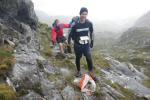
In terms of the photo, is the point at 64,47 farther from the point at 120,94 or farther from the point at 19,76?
the point at 19,76

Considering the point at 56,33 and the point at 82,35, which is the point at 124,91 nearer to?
the point at 82,35

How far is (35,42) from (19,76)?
1367 centimetres

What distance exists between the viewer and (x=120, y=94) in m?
22.5

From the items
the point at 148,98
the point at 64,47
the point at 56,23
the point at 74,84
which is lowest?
the point at 148,98


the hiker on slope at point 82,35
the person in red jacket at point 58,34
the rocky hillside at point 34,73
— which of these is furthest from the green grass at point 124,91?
the person in red jacket at point 58,34

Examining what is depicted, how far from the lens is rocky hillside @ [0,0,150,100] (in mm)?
17500

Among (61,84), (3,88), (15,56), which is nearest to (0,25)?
(15,56)

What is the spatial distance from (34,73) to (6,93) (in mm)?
3307

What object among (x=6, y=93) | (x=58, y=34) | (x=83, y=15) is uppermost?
(x=83, y=15)

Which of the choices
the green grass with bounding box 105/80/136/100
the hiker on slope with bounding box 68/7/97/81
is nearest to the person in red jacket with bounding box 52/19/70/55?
the green grass with bounding box 105/80/136/100

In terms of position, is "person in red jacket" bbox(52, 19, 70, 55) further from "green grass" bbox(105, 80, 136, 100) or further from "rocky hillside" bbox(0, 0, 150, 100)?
"green grass" bbox(105, 80, 136, 100)

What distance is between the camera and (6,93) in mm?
15766

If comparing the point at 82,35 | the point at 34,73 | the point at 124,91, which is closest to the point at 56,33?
the point at 82,35

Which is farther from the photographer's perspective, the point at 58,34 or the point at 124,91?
the point at 58,34
